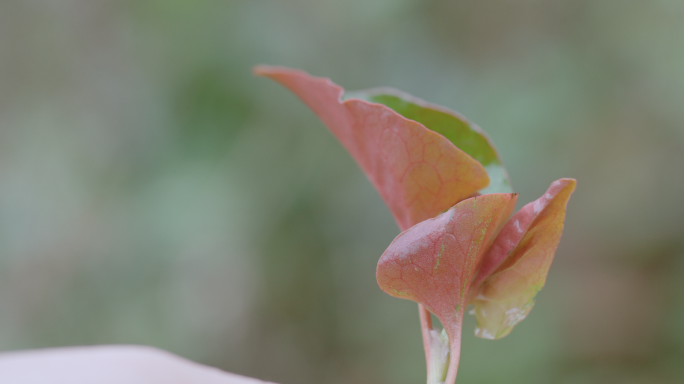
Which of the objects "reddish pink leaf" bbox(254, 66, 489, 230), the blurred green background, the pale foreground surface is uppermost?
the blurred green background

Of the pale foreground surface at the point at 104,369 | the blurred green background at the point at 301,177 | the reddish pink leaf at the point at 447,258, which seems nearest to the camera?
the reddish pink leaf at the point at 447,258

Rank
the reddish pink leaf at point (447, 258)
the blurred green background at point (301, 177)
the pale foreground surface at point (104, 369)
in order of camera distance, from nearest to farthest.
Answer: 1. the reddish pink leaf at point (447, 258)
2. the pale foreground surface at point (104, 369)
3. the blurred green background at point (301, 177)

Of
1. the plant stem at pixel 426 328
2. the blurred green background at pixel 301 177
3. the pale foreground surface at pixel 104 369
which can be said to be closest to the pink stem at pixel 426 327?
the plant stem at pixel 426 328

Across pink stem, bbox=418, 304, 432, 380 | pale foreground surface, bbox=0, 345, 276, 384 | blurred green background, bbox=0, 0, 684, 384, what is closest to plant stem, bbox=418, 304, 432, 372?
pink stem, bbox=418, 304, 432, 380

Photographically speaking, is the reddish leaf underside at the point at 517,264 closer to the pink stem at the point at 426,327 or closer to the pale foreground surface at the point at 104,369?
the pink stem at the point at 426,327

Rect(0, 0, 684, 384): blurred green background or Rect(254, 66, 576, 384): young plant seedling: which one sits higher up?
Rect(0, 0, 684, 384): blurred green background

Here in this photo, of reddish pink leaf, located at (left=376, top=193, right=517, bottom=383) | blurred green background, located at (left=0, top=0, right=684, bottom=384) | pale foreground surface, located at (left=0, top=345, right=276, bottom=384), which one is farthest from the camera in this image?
blurred green background, located at (left=0, top=0, right=684, bottom=384)

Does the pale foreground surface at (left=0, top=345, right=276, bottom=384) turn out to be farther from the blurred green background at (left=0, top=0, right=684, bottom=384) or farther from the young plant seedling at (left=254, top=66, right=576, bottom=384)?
the blurred green background at (left=0, top=0, right=684, bottom=384)
